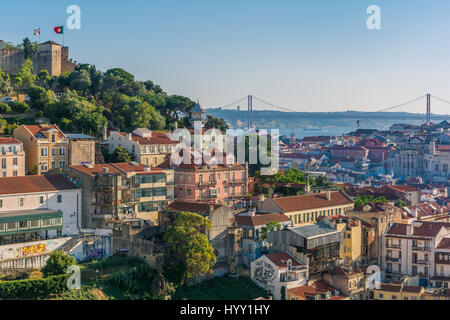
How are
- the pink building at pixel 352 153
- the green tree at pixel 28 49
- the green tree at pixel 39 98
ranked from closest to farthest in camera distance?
the green tree at pixel 39 98
the green tree at pixel 28 49
the pink building at pixel 352 153

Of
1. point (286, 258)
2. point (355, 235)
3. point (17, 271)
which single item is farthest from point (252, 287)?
point (17, 271)

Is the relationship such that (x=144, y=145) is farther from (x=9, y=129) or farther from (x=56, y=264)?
(x=56, y=264)

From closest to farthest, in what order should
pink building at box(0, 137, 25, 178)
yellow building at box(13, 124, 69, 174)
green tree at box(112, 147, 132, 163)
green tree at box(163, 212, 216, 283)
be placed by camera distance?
green tree at box(163, 212, 216, 283)
pink building at box(0, 137, 25, 178)
yellow building at box(13, 124, 69, 174)
green tree at box(112, 147, 132, 163)

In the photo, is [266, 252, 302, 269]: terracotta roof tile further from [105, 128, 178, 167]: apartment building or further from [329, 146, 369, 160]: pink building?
[329, 146, 369, 160]: pink building

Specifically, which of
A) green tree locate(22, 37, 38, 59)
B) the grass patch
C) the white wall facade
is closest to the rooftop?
the grass patch

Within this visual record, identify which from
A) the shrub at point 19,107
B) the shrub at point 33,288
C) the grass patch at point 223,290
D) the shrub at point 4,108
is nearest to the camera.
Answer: the shrub at point 33,288

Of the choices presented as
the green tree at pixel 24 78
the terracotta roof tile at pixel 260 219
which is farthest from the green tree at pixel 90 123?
the terracotta roof tile at pixel 260 219

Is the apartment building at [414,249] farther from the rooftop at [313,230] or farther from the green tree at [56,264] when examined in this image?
the green tree at [56,264]
